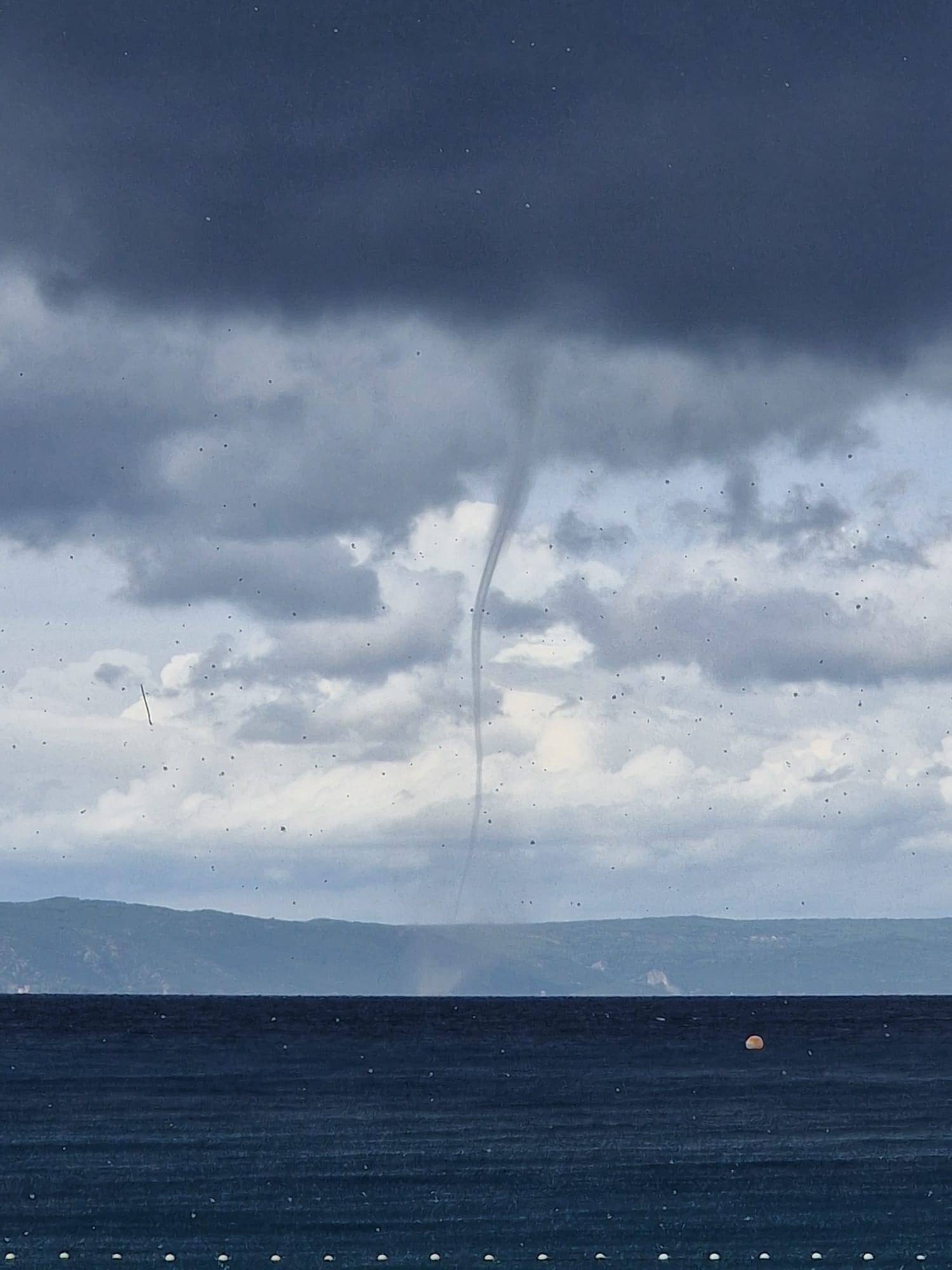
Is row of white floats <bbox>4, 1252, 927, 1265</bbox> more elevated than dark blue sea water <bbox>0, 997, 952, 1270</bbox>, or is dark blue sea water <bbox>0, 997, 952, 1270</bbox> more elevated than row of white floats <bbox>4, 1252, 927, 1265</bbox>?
dark blue sea water <bbox>0, 997, 952, 1270</bbox>

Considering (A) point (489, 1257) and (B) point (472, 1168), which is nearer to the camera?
(A) point (489, 1257)

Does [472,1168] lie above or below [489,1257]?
above

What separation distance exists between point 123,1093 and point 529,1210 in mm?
65221

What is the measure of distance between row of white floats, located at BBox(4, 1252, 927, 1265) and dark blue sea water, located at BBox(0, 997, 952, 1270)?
23cm

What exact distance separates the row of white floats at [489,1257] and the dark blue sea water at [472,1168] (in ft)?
0.77

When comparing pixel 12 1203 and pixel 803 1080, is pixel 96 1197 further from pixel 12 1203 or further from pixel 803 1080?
pixel 803 1080

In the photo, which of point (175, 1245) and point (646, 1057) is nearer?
point (175, 1245)

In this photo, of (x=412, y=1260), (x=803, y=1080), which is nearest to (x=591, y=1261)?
(x=412, y=1260)

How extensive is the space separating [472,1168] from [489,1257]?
22561mm

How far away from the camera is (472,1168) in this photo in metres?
72.2

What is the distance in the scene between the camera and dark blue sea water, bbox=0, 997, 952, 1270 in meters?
53.2

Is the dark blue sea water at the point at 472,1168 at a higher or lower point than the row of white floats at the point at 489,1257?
higher

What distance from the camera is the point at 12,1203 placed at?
61719mm

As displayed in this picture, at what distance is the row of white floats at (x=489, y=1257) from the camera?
49.8m
